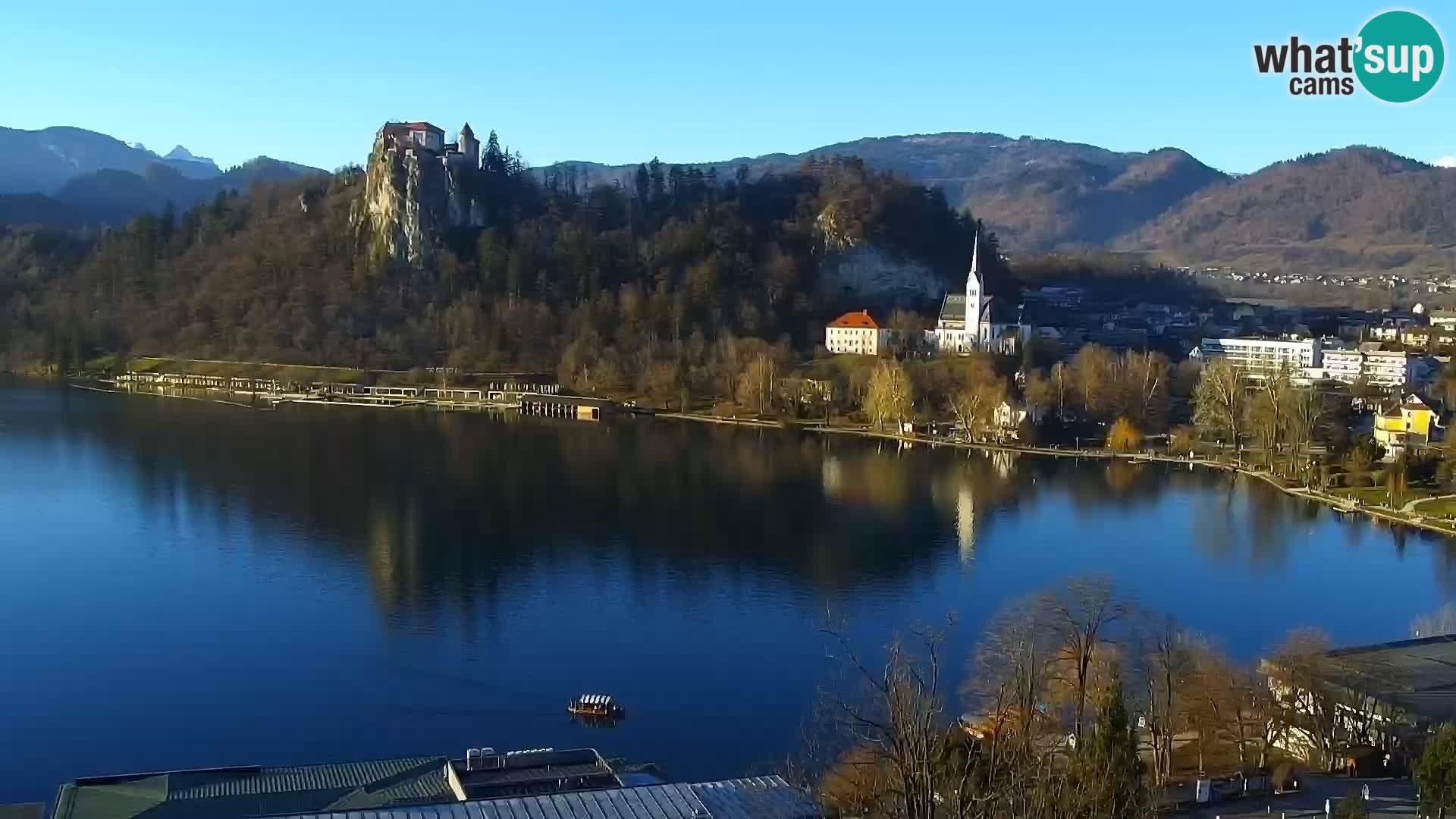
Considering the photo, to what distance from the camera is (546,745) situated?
22.6 feet

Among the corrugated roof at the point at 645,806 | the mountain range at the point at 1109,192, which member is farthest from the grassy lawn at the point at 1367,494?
the mountain range at the point at 1109,192

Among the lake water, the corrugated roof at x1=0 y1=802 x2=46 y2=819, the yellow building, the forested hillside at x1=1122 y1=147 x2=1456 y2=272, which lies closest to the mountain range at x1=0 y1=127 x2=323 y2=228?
the lake water

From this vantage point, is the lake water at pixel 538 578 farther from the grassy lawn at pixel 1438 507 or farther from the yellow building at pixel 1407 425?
the yellow building at pixel 1407 425

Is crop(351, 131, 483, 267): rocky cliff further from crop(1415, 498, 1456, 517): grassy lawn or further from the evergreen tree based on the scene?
the evergreen tree

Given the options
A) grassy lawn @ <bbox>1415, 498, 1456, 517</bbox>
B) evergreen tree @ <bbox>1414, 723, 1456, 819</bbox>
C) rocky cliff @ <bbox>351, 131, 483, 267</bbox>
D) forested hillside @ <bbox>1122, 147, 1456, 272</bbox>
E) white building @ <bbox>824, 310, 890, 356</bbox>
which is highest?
forested hillside @ <bbox>1122, 147, 1456, 272</bbox>

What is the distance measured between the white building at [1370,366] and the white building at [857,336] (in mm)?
8419

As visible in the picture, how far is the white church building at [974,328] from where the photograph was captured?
24.6 metres

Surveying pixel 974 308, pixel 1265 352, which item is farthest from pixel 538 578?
pixel 1265 352

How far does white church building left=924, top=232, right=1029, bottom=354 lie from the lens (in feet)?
80.6

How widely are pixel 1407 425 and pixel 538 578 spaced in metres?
12.7

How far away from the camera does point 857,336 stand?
25156 millimetres

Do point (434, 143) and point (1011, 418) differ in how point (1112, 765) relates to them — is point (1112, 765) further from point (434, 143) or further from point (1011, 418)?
point (434, 143)

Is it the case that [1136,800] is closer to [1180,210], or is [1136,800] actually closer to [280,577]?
[280,577]

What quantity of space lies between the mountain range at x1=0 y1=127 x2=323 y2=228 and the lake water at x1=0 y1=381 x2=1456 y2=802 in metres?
23.7
